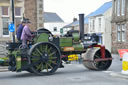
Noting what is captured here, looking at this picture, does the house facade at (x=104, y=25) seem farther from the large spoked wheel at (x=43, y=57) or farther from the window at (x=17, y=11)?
the large spoked wheel at (x=43, y=57)

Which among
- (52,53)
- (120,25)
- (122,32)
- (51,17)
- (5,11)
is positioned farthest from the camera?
(51,17)

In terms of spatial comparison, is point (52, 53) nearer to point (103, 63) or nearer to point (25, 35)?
point (25, 35)

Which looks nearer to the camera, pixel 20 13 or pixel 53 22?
pixel 20 13

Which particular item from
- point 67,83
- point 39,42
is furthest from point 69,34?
point 67,83

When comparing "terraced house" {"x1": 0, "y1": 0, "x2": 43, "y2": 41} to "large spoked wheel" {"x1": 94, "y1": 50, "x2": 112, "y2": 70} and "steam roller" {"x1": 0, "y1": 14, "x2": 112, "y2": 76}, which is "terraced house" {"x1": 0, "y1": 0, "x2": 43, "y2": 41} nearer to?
"steam roller" {"x1": 0, "y1": 14, "x2": 112, "y2": 76}

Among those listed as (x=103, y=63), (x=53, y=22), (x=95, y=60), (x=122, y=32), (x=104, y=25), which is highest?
(x=53, y=22)

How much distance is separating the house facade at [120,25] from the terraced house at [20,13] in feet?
37.5

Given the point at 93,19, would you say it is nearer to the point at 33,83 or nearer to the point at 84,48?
the point at 84,48

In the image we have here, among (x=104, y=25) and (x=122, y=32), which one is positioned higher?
(x=104, y=25)

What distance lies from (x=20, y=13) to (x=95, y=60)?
10474 mm

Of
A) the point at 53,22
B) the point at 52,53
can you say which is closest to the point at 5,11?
the point at 52,53

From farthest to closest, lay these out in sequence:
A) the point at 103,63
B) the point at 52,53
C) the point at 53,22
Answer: the point at 53,22
the point at 103,63
the point at 52,53

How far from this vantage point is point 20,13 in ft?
66.9

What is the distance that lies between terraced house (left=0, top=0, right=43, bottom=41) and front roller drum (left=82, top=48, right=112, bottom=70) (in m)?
9.04
